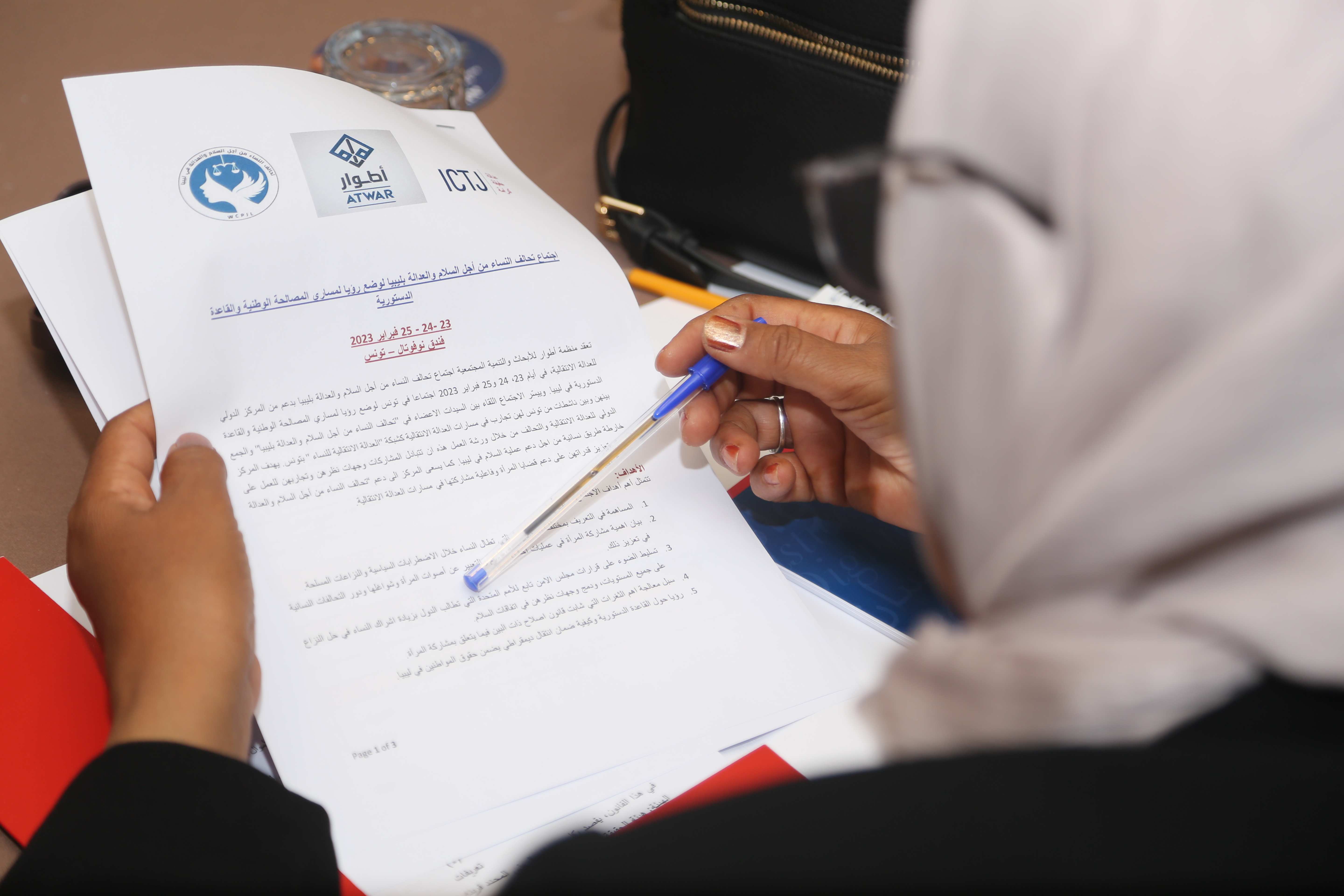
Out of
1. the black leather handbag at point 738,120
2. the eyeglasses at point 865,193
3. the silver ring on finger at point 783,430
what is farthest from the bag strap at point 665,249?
the eyeglasses at point 865,193

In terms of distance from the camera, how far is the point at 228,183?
564 millimetres

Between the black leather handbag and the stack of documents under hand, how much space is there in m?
0.20

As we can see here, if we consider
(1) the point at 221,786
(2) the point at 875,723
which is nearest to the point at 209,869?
(1) the point at 221,786

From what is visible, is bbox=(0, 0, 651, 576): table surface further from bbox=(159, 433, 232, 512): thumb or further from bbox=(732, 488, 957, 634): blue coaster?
bbox=(732, 488, 957, 634): blue coaster

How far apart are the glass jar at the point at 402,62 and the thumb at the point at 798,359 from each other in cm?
41

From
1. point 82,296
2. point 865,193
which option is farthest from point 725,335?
point 82,296

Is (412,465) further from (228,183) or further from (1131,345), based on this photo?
(1131,345)

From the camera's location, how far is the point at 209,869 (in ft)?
1.19

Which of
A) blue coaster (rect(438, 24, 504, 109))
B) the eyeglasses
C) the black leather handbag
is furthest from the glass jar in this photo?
the eyeglasses

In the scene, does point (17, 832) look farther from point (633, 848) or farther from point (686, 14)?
point (686, 14)

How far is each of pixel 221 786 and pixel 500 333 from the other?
33 cm

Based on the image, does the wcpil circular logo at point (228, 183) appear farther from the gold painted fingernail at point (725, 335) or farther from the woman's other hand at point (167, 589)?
the gold painted fingernail at point (725, 335)

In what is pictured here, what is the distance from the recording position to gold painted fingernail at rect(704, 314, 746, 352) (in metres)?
0.62

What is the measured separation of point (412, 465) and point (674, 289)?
33 centimetres
